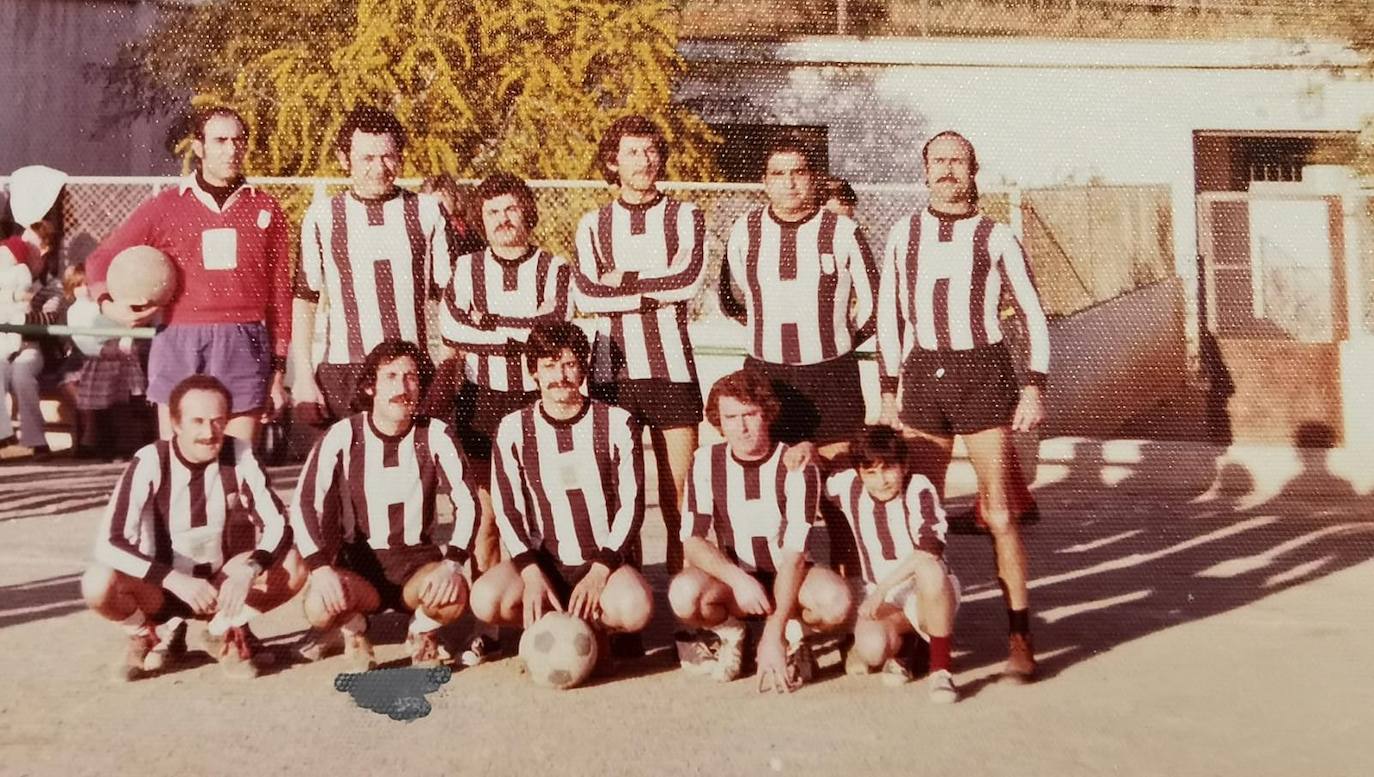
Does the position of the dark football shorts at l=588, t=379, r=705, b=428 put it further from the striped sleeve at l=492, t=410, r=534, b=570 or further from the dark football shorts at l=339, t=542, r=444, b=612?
the dark football shorts at l=339, t=542, r=444, b=612

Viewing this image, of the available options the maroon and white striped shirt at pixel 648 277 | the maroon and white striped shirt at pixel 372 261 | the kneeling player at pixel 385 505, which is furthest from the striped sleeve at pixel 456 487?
the maroon and white striped shirt at pixel 648 277

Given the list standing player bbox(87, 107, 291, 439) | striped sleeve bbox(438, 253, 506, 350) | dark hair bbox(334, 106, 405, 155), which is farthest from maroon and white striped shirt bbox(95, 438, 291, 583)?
dark hair bbox(334, 106, 405, 155)

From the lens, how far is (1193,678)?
326 cm

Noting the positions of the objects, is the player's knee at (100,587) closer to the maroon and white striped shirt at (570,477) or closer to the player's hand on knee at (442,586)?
the player's hand on knee at (442,586)

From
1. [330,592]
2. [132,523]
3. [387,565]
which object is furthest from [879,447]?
[132,523]

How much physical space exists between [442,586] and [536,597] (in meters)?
0.23

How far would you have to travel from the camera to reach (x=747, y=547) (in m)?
3.35

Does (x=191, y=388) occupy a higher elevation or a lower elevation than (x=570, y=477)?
higher

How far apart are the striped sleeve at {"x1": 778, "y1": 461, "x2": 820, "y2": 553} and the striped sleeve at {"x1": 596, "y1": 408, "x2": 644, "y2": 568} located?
1.17ft

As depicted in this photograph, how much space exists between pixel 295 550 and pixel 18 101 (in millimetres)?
2583

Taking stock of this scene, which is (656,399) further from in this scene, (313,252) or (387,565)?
(313,252)

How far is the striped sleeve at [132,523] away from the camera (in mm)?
3229

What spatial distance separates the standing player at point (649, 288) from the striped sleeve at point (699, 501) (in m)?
0.24

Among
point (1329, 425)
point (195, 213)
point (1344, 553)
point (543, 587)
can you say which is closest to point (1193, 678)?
point (543, 587)
